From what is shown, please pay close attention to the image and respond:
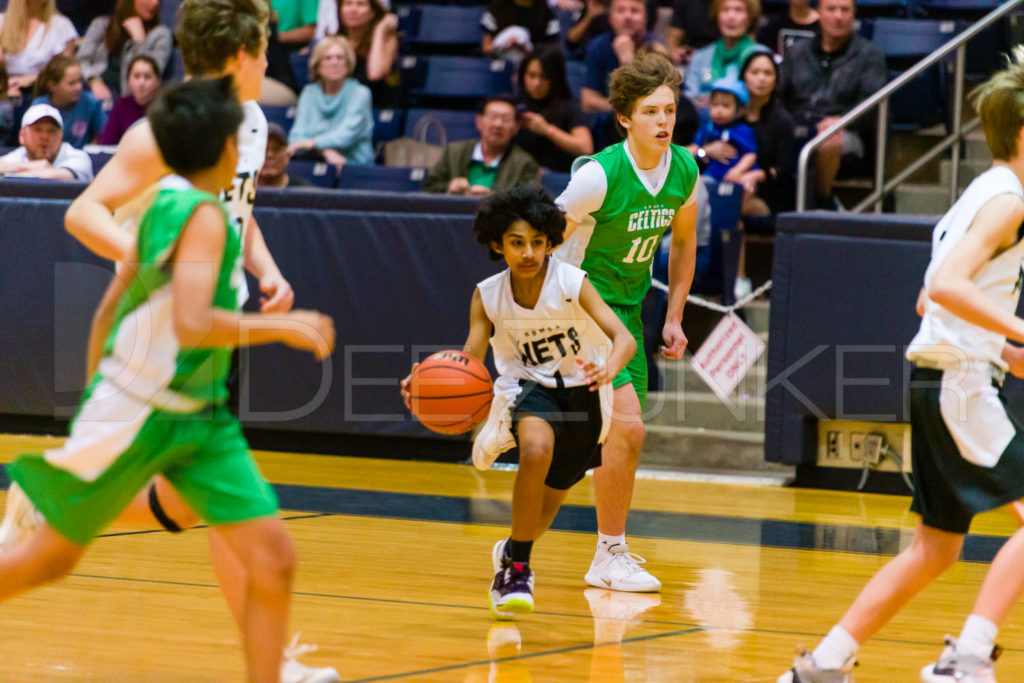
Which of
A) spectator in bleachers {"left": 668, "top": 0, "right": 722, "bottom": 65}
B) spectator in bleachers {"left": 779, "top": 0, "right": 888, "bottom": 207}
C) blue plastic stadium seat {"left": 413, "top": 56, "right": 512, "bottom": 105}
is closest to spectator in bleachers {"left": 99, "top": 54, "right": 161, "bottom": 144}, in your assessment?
blue plastic stadium seat {"left": 413, "top": 56, "right": 512, "bottom": 105}

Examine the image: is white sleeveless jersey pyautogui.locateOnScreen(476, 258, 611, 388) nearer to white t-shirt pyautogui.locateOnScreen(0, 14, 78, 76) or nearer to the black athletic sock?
the black athletic sock

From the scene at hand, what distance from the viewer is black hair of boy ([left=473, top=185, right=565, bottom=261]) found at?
4738 millimetres

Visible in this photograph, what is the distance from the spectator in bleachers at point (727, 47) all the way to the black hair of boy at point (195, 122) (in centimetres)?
711

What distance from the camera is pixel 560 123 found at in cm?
963

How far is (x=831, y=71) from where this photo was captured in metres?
9.45

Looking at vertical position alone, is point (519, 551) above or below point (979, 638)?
below

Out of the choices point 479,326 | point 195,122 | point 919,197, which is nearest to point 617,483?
point 479,326

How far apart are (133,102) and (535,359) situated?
636 cm

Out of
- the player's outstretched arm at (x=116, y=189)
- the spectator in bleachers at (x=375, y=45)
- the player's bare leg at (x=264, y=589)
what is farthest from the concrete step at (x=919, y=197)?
the player's bare leg at (x=264, y=589)

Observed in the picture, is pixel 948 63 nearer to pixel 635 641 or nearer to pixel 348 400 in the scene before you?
pixel 348 400

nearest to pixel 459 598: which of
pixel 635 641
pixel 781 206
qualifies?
pixel 635 641

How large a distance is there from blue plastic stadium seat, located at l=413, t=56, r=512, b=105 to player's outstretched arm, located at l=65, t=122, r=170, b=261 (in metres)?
7.30

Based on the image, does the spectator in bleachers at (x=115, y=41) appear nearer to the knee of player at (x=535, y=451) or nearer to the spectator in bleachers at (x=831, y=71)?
the spectator in bleachers at (x=831, y=71)

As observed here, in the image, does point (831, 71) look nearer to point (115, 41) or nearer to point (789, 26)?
point (789, 26)
